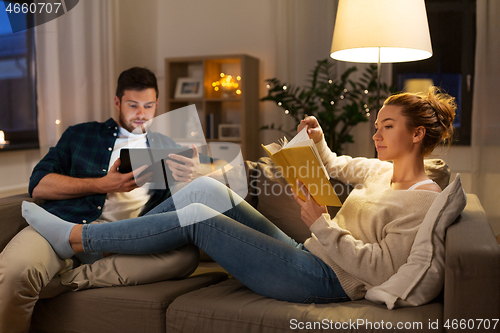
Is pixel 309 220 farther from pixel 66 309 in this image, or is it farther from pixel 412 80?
pixel 412 80

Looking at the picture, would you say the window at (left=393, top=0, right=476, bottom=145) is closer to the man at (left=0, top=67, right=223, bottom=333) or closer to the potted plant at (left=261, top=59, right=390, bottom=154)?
the potted plant at (left=261, top=59, right=390, bottom=154)

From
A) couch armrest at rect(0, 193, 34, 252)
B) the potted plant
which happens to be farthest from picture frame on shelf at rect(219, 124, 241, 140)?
couch armrest at rect(0, 193, 34, 252)

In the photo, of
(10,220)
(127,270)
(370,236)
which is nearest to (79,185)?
(10,220)

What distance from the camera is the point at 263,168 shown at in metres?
1.90

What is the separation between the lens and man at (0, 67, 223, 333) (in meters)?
1.29

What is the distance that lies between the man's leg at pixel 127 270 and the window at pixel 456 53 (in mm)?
2809

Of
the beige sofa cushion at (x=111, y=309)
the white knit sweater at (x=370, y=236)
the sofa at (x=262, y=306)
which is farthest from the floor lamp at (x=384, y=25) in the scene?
the beige sofa cushion at (x=111, y=309)

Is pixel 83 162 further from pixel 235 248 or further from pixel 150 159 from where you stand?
pixel 235 248

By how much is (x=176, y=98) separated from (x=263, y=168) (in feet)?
6.91

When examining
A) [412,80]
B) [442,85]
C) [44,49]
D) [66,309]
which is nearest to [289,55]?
[412,80]

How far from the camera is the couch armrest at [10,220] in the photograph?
1.55 meters

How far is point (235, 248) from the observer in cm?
135

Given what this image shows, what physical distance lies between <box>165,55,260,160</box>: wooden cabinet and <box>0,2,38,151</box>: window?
4.08 feet

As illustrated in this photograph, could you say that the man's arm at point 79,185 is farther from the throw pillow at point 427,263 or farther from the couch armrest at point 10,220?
the throw pillow at point 427,263
